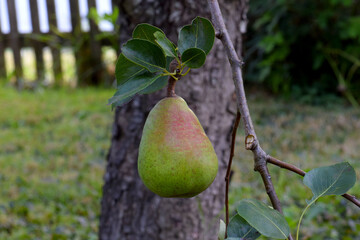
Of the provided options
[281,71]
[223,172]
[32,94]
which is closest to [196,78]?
[223,172]

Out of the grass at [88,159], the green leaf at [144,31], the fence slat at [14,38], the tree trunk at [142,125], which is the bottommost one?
the grass at [88,159]

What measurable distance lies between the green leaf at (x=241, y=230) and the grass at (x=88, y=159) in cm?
86

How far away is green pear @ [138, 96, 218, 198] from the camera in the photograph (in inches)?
17.2

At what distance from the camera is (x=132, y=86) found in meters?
0.46

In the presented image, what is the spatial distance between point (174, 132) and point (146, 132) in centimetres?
5

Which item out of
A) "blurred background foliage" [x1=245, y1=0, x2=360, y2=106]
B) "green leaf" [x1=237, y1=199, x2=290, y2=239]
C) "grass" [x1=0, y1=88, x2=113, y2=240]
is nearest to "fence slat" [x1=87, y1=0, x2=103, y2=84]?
"grass" [x1=0, y1=88, x2=113, y2=240]

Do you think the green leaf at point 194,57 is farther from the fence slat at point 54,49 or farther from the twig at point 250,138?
the fence slat at point 54,49

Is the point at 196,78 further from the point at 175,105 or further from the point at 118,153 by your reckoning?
the point at 175,105

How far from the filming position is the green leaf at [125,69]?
480 millimetres

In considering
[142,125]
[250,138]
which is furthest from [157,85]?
[142,125]

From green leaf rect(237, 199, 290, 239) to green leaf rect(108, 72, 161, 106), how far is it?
16cm

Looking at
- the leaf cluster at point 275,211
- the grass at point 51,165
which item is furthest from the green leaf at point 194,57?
the grass at point 51,165

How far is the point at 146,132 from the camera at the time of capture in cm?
50

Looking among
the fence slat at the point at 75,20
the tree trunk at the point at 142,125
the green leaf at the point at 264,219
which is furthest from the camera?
the fence slat at the point at 75,20
